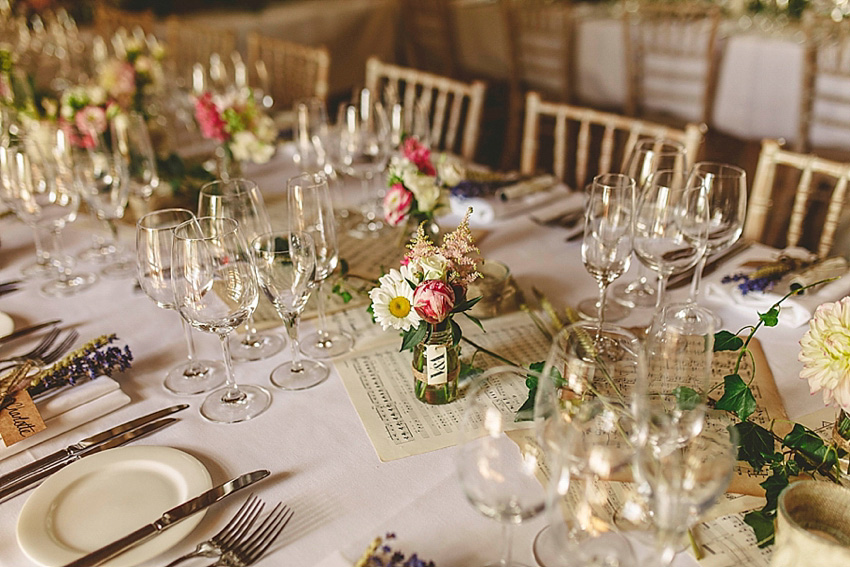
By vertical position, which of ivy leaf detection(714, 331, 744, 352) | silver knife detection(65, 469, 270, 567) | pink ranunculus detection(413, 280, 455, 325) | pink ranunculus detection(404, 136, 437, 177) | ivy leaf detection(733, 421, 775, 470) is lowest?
silver knife detection(65, 469, 270, 567)

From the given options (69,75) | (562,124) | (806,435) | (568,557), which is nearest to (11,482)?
(568,557)

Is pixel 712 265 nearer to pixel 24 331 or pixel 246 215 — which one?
pixel 246 215

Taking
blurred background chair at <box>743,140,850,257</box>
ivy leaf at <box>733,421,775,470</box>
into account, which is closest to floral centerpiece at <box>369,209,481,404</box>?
ivy leaf at <box>733,421,775,470</box>

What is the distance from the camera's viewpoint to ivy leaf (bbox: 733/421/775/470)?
88 cm

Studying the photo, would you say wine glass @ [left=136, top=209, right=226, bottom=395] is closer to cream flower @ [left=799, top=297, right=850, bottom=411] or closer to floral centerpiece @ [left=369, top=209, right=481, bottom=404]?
floral centerpiece @ [left=369, top=209, right=481, bottom=404]

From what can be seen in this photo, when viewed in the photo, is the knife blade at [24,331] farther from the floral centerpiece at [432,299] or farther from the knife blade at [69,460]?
the floral centerpiece at [432,299]

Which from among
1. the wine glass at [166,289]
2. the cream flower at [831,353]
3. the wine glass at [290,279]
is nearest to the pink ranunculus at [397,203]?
the wine glass at [290,279]

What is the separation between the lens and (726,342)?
98 centimetres

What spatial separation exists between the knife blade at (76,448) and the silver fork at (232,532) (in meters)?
0.24

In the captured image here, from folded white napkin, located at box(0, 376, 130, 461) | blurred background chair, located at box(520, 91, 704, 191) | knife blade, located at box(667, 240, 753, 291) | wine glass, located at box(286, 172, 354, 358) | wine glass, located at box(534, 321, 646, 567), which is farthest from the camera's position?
blurred background chair, located at box(520, 91, 704, 191)

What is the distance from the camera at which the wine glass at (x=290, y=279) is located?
1.04 meters

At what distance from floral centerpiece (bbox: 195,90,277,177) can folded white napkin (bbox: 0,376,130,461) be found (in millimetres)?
874

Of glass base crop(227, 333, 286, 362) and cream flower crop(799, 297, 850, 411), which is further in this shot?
glass base crop(227, 333, 286, 362)

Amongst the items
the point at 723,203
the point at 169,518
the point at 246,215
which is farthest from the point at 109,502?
the point at 723,203
